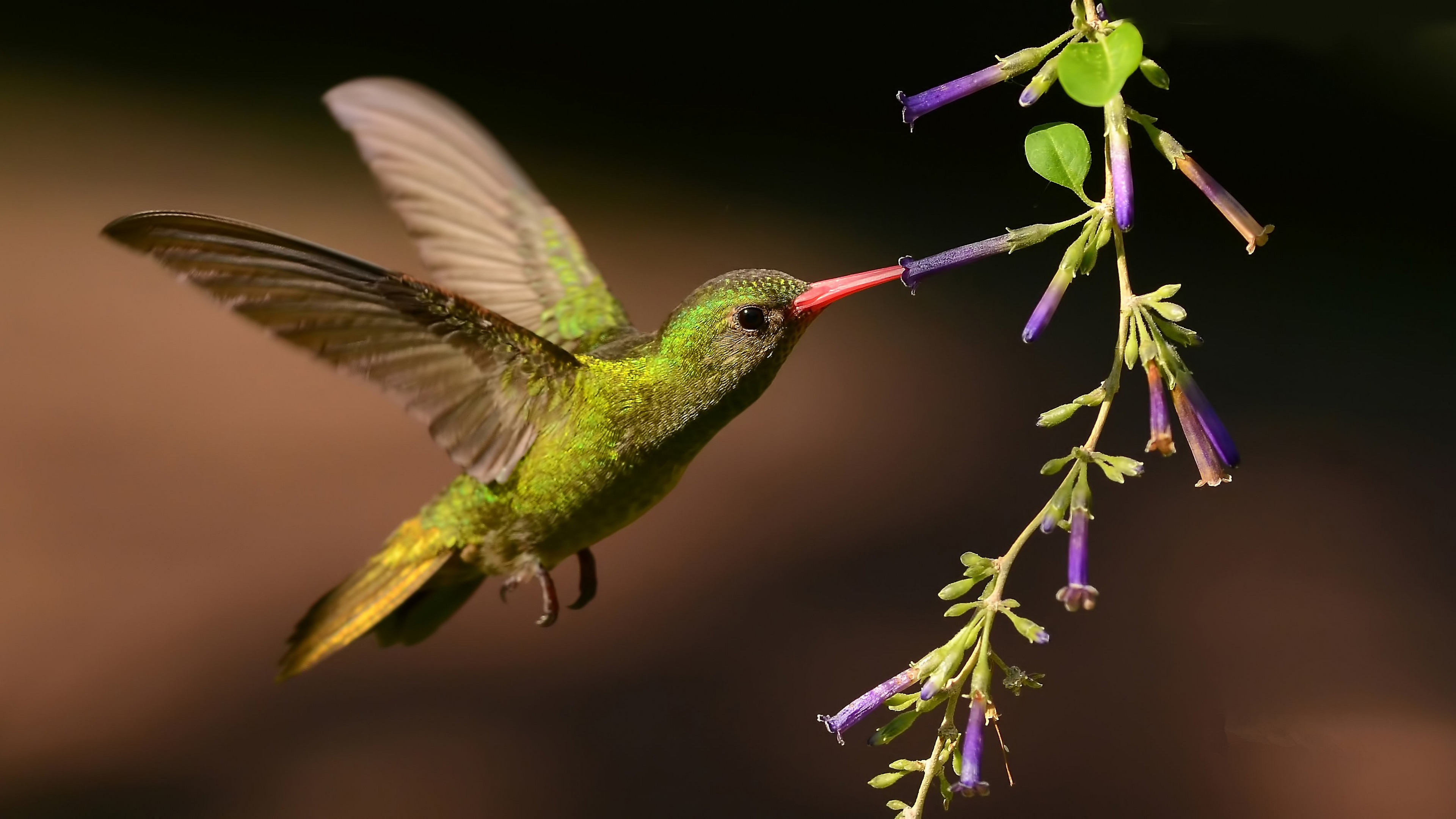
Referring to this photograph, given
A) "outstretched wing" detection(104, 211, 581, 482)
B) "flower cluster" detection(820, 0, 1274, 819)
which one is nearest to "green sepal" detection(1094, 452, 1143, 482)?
"flower cluster" detection(820, 0, 1274, 819)

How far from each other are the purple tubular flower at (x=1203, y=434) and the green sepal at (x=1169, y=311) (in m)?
0.05

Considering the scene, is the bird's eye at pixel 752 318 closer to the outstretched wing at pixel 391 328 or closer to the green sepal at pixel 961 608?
the outstretched wing at pixel 391 328

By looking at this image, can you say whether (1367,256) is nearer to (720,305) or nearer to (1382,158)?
(1382,158)

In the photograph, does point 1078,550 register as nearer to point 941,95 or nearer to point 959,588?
point 959,588

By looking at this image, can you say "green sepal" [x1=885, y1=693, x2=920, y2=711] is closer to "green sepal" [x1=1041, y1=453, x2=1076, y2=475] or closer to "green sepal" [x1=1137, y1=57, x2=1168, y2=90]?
"green sepal" [x1=1041, y1=453, x2=1076, y2=475]

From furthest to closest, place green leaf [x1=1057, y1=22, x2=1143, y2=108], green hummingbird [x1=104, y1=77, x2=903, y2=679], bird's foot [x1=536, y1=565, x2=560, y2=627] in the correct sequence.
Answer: bird's foot [x1=536, y1=565, x2=560, y2=627]
green hummingbird [x1=104, y1=77, x2=903, y2=679]
green leaf [x1=1057, y1=22, x2=1143, y2=108]

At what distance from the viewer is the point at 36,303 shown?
285cm

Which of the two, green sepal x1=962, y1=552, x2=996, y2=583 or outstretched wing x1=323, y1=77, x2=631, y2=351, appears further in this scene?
outstretched wing x1=323, y1=77, x2=631, y2=351

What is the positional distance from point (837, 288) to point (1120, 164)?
0.77 ft

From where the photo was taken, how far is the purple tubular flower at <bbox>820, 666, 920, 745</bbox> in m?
0.67

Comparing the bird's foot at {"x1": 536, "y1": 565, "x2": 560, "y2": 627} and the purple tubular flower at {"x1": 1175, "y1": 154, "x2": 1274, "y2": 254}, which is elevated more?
the purple tubular flower at {"x1": 1175, "y1": 154, "x2": 1274, "y2": 254}

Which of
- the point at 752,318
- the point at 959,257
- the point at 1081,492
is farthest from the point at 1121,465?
the point at 752,318

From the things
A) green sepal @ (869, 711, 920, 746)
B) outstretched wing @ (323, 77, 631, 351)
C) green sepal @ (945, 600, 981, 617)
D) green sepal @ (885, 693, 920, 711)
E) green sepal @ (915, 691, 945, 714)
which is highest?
outstretched wing @ (323, 77, 631, 351)

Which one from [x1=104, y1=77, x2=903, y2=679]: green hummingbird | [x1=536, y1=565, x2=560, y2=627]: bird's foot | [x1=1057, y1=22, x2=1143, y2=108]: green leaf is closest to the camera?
Answer: [x1=1057, y1=22, x2=1143, y2=108]: green leaf
